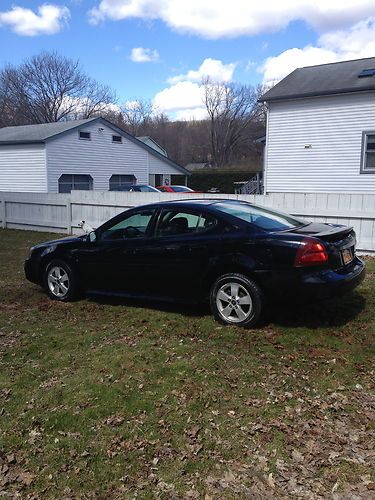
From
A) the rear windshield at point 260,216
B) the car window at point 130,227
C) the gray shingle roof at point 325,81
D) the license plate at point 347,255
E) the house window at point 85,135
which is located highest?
the gray shingle roof at point 325,81

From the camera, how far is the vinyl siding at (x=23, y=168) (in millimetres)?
26062

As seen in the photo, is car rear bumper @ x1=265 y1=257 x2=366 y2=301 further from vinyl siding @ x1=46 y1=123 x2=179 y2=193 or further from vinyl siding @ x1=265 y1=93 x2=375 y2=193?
vinyl siding @ x1=46 y1=123 x2=179 y2=193

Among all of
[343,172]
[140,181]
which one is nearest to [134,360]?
[343,172]

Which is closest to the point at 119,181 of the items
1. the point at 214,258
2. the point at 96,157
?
the point at 96,157

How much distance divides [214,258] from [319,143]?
13493 millimetres

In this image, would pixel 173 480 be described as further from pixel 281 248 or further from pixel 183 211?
pixel 183 211

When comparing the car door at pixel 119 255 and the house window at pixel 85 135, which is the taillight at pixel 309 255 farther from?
the house window at pixel 85 135

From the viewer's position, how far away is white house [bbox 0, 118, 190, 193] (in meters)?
26.2

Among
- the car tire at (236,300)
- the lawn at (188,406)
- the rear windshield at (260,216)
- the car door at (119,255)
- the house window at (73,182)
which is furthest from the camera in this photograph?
the house window at (73,182)

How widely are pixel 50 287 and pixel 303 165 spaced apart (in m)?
13.3

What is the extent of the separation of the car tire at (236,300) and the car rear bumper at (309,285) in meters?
0.19

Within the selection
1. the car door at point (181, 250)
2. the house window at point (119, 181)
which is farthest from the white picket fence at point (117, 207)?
the house window at point (119, 181)

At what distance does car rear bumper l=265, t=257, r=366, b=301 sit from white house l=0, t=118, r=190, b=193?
23160mm

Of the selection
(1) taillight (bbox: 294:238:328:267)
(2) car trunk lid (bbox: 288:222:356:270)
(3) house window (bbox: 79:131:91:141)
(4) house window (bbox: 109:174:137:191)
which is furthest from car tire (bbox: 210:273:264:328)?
(4) house window (bbox: 109:174:137:191)
